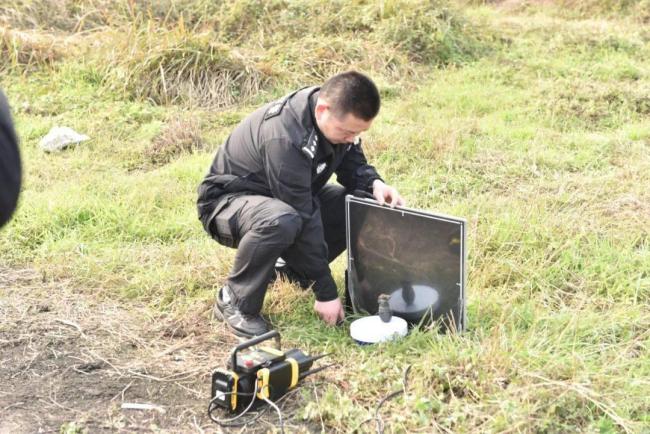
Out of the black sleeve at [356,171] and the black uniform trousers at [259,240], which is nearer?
the black uniform trousers at [259,240]

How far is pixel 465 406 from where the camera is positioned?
3059 mm

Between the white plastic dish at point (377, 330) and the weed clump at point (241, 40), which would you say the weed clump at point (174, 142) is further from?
the white plastic dish at point (377, 330)

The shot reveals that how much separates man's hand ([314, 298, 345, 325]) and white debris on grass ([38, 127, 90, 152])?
3858 millimetres

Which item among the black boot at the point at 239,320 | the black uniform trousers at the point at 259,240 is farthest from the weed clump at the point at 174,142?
the black boot at the point at 239,320

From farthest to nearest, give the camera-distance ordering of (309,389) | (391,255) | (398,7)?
(398,7) < (391,255) < (309,389)

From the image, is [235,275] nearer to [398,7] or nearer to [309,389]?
[309,389]

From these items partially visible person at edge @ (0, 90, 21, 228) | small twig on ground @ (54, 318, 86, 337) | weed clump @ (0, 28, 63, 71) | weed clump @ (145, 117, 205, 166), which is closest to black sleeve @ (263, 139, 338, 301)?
small twig on ground @ (54, 318, 86, 337)

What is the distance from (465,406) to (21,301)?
2578 mm

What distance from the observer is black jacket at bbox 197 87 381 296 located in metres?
3.70

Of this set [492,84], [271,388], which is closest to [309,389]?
[271,388]

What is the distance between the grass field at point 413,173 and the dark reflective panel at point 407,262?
0.19 meters

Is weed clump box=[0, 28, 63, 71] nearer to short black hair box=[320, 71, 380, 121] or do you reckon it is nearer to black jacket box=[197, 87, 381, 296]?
black jacket box=[197, 87, 381, 296]

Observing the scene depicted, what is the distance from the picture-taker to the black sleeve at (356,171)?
4105mm

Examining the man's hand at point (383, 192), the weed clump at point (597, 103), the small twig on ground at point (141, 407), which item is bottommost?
the small twig on ground at point (141, 407)
